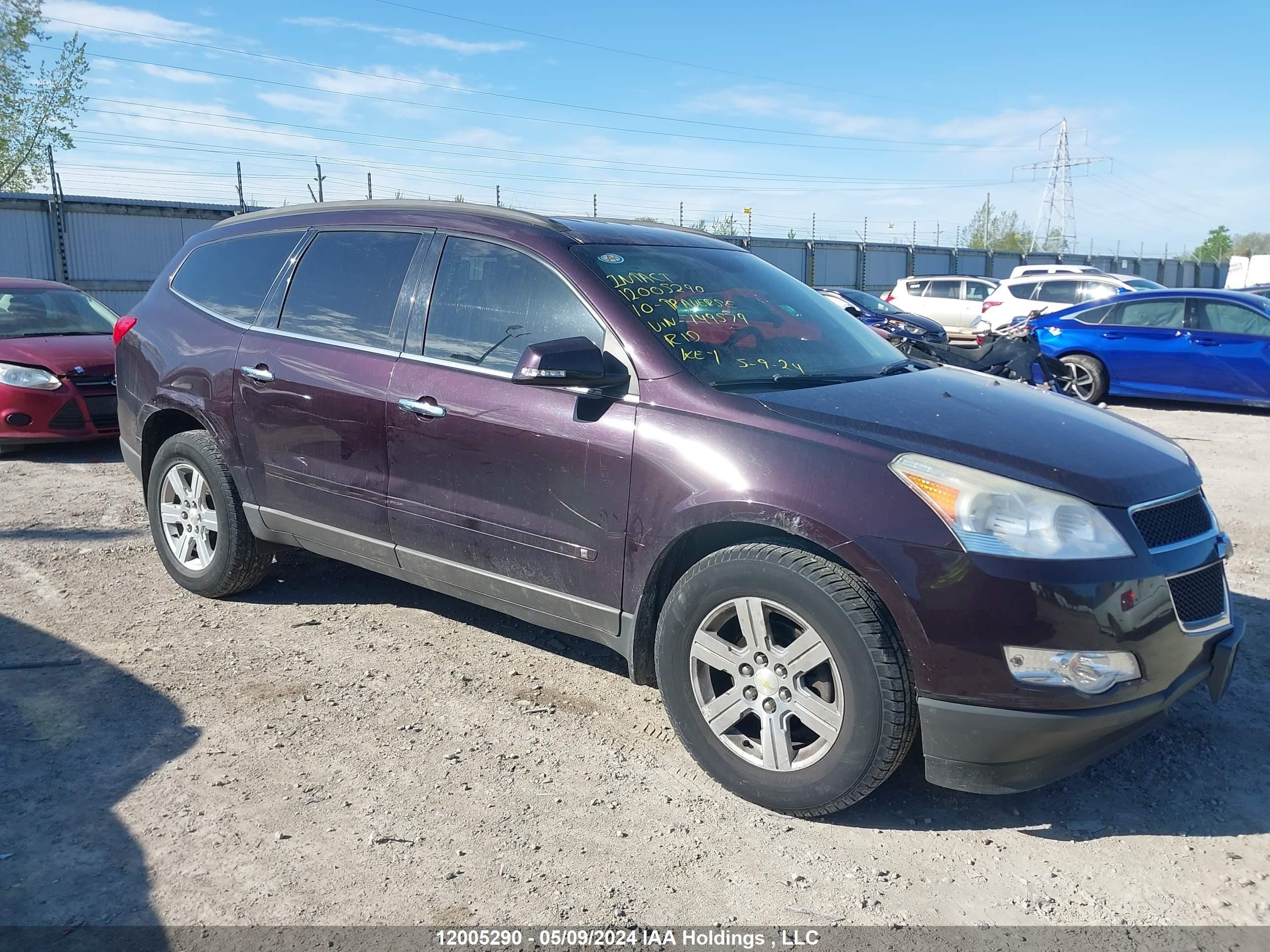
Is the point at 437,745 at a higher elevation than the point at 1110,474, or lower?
lower

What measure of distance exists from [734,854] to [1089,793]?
1261mm

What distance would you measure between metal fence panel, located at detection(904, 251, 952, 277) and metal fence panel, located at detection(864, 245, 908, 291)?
2.14 feet

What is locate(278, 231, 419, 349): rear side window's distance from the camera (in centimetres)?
Result: 417

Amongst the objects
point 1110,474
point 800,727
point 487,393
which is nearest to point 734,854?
point 800,727

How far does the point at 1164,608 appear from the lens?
2881 mm

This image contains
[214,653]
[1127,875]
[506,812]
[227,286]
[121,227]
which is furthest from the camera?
[121,227]

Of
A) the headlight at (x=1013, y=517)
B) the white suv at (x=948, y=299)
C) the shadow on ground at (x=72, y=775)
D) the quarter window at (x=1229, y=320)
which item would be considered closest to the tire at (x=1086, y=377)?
the quarter window at (x=1229, y=320)

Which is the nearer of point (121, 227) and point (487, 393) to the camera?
point (487, 393)

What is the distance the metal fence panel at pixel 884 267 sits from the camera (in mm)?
34656

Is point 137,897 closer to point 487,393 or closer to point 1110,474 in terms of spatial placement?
point 487,393

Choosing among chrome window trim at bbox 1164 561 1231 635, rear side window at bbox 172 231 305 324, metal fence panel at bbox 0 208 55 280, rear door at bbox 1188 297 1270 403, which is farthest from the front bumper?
metal fence panel at bbox 0 208 55 280

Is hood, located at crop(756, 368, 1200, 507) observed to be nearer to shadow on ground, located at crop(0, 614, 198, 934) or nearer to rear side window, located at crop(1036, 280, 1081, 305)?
shadow on ground, located at crop(0, 614, 198, 934)

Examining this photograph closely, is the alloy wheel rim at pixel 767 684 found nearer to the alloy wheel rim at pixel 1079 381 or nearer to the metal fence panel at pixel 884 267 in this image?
the alloy wheel rim at pixel 1079 381

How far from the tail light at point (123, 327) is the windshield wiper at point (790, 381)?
3512 mm
